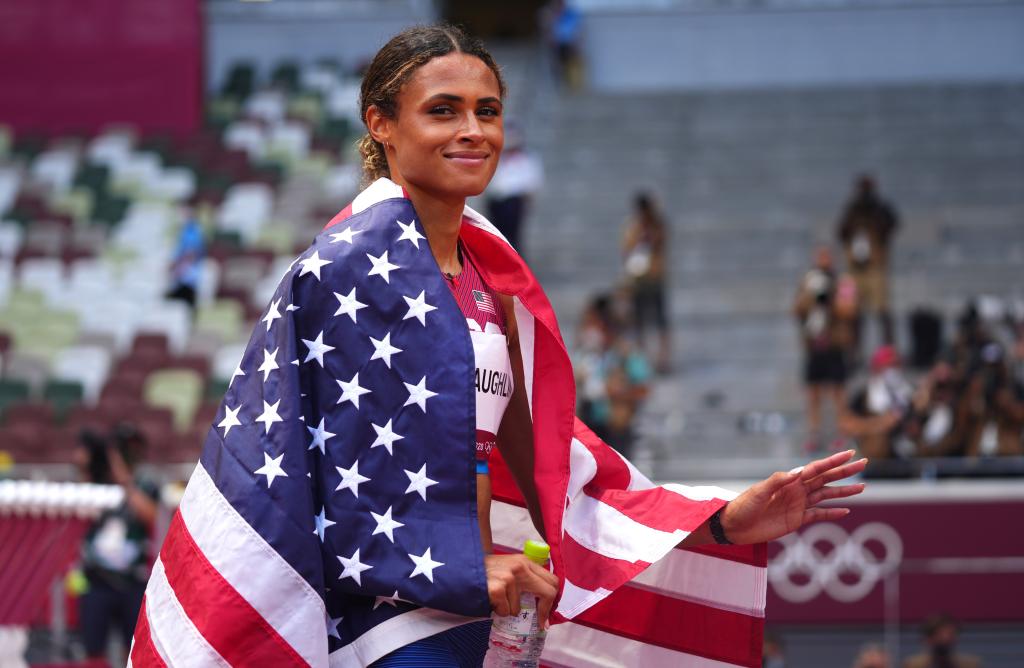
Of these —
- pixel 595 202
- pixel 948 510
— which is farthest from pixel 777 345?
pixel 948 510

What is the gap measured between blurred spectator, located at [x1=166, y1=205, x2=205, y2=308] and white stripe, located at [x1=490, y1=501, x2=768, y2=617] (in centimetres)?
1105

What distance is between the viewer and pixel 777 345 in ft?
48.1

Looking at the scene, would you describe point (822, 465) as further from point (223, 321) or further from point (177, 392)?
point (223, 321)

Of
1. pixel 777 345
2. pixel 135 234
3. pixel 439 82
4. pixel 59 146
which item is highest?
pixel 59 146

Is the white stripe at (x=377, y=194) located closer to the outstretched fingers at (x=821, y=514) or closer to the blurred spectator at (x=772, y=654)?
the outstretched fingers at (x=821, y=514)

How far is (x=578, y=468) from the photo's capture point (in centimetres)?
381

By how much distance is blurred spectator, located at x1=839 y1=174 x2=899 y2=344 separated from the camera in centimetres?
1390

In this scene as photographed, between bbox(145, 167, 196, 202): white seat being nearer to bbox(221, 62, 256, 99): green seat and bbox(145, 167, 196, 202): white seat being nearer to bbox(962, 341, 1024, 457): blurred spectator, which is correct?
bbox(221, 62, 256, 99): green seat

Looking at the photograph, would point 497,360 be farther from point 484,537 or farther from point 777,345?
point 777,345

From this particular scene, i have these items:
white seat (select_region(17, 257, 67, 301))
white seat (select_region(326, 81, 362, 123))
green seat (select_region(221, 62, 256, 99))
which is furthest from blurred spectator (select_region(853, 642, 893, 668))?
green seat (select_region(221, 62, 256, 99))

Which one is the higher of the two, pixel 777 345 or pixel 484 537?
pixel 777 345

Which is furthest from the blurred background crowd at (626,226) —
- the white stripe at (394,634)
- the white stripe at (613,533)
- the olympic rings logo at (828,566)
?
the white stripe at (394,634)

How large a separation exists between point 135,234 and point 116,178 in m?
1.64

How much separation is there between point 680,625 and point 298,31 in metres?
17.3
